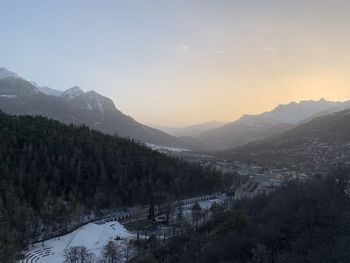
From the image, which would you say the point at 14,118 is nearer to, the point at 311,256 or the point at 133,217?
the point at 133,217

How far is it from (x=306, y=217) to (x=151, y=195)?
55599 mm

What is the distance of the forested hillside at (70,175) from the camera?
76312 mm

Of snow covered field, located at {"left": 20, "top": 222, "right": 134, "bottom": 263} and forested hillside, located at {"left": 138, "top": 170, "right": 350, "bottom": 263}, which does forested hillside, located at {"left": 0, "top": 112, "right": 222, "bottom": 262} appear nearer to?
snow covered field, located at {"left": 20, "top": 222, "right": 134, "bottom": 263}

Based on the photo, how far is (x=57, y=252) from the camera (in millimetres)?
64062

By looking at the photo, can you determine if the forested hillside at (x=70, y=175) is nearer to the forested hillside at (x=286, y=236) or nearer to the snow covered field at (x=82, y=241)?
the snow covered field at (x=82, y=241)

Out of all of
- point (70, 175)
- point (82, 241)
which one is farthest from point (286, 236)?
point (70, 175)

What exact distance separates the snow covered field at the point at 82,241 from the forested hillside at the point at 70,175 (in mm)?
3079

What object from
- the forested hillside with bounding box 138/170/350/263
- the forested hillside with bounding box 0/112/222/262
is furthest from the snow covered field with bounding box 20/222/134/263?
the forested hillside with bounding box 138/170/350/263

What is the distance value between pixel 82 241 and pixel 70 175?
1190 inches

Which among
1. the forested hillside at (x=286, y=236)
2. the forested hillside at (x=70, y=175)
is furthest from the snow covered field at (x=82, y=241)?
the forested hillside at (x=286, y=236)

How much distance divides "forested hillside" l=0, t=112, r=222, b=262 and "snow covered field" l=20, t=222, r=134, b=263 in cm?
308

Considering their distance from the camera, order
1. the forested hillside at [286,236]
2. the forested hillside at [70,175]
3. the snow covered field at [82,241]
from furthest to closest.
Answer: the forested hillside at [70,175] → the snow covered field at [82,241] → the forested hillside at [286,236]

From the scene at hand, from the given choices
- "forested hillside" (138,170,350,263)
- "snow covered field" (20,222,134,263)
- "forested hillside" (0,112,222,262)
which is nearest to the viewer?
"forested hillside" (138,170,350,263)

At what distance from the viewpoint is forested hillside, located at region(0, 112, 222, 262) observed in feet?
250
